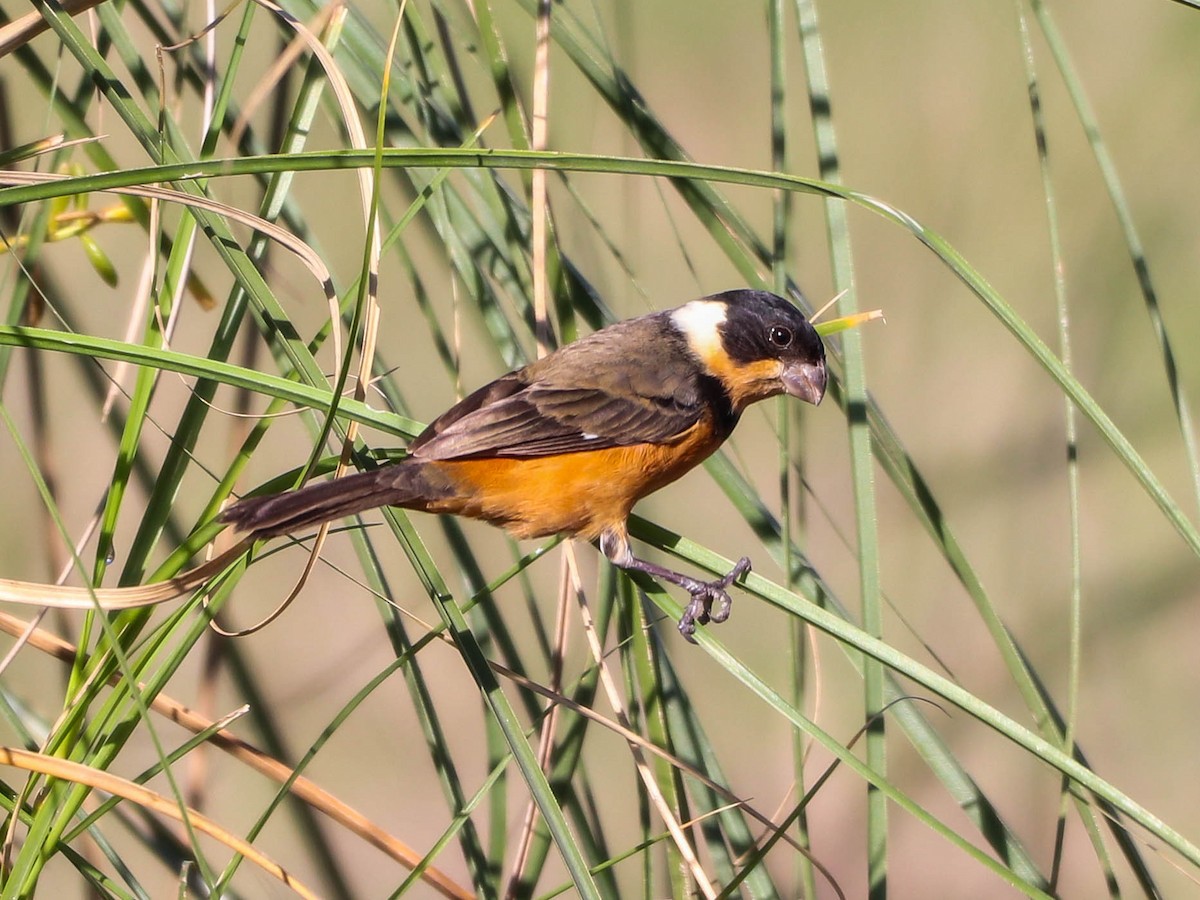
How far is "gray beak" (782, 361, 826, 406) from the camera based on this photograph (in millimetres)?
2473

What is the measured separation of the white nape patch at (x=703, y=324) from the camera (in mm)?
2867

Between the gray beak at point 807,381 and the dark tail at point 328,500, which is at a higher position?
the gray beak at point 807,381

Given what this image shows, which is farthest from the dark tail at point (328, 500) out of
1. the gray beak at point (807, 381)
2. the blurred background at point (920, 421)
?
the blurred background at point (920, 421)

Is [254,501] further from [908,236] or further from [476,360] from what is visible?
[908,236]

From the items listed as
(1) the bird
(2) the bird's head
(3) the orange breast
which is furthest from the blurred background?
(3) the orange breast

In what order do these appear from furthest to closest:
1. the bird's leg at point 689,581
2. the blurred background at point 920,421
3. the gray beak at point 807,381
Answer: the blurred background at point 920,421
the gray beak at point 807,381
the bird's leg at point 689,581

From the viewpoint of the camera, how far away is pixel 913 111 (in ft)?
14.5

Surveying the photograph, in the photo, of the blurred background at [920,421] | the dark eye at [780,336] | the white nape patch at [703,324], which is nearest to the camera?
the dark eye at [780,336]

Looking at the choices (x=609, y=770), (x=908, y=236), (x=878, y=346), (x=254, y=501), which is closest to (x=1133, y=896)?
(x=609, y=770)

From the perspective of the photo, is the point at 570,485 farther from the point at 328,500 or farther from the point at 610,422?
the point at 328,500

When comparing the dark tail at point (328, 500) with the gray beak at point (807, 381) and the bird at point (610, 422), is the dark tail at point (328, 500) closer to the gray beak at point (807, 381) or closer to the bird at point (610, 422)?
the bird at point (610, 422)

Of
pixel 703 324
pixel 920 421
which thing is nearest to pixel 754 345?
pixel 703 324

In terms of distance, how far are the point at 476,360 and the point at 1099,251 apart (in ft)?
7.62

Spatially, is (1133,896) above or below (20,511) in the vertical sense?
below
